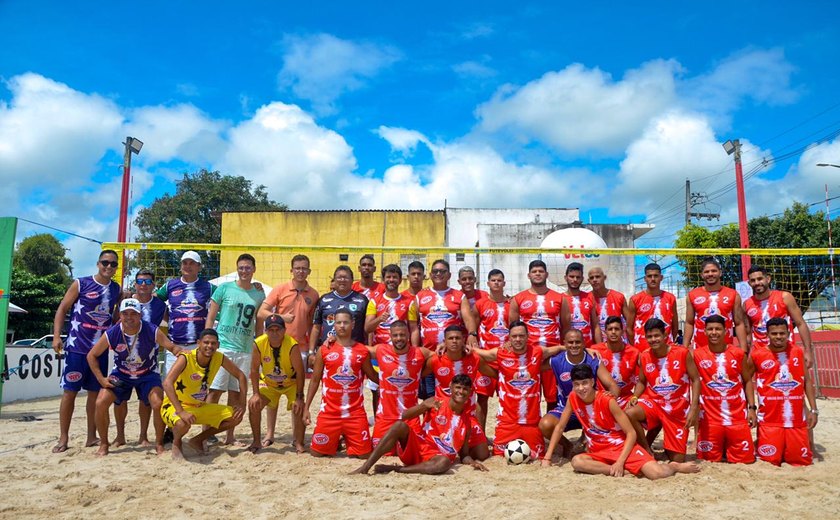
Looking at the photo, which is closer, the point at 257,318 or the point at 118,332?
the point at 118,332

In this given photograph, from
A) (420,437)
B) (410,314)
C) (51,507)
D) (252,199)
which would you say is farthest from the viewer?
(252,199)

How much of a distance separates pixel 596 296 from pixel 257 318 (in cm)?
339

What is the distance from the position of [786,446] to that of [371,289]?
3.93 meters

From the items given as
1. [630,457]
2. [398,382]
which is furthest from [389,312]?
[630,457]

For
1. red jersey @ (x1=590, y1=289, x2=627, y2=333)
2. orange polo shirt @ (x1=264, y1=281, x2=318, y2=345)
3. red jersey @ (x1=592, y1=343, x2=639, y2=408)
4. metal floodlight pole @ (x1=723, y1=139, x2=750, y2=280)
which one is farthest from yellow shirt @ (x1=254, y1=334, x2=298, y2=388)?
metal floodlight pole @ (x1=723, y1=139, x2=750, y2=280)

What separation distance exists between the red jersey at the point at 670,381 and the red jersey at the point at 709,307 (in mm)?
896

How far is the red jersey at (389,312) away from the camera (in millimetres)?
5719

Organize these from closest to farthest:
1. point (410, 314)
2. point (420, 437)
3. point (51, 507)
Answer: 1. point (51, 507)
2. point (420, 437)
3. point (410, 314)

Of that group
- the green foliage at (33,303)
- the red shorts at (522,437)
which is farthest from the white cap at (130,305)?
the green foliage at (33,303)

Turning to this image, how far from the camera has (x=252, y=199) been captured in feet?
117

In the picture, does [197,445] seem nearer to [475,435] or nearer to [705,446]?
[475,435]

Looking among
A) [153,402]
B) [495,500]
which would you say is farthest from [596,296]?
[153,402]

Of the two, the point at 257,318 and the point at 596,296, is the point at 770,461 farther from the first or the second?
the point at 257,318

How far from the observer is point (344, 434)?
524 cm
